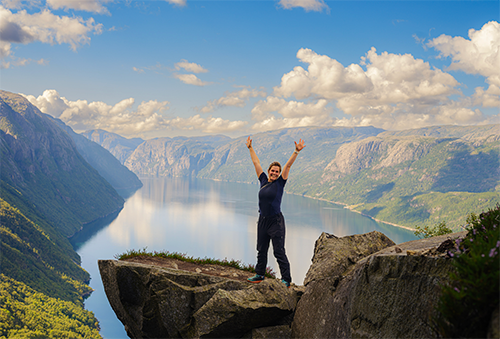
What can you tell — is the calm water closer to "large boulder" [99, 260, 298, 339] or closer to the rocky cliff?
"large boulder" [99, 260, 298, 339]

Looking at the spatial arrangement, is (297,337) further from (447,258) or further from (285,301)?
(447,258)

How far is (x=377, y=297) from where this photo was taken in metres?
6.30

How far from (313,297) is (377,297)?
2185mm

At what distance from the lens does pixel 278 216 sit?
920 centimetres

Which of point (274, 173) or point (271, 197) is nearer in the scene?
point (271, 197)

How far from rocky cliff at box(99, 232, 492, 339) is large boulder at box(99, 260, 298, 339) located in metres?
0.02

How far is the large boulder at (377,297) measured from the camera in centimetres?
553

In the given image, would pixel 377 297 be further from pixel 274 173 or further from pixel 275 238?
pixel 274 173

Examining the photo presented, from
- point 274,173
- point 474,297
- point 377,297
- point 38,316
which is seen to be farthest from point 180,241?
point 474,297

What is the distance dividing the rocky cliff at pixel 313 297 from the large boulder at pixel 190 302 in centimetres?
2

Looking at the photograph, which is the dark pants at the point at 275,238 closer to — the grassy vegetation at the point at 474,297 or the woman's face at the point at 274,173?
the woman's face at the point at 274,173

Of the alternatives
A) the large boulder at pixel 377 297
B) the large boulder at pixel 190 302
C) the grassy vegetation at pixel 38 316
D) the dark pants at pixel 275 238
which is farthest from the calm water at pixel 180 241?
the large boulder at pixel 377 297

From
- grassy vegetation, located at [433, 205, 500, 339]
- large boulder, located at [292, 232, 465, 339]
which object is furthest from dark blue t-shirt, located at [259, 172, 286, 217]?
grassy vegetation, located at [433, 205, 500, 339]

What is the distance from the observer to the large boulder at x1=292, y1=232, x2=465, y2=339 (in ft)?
18.1
